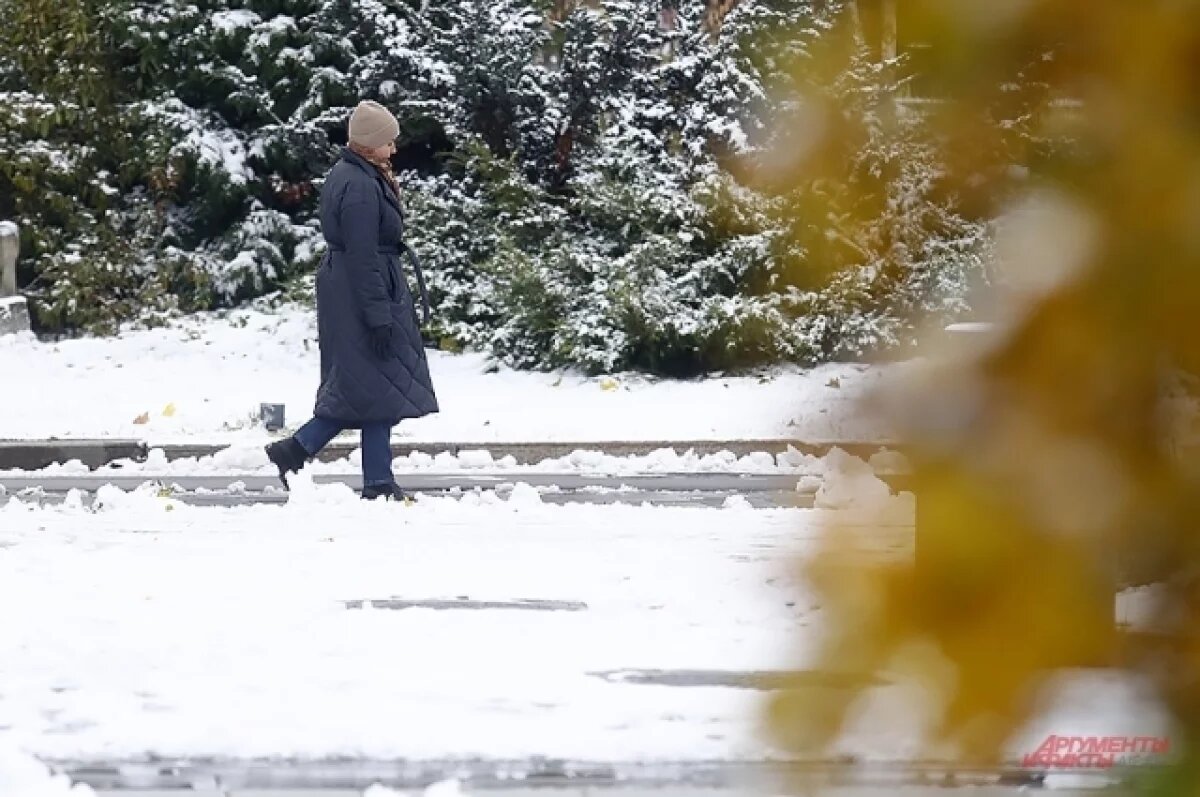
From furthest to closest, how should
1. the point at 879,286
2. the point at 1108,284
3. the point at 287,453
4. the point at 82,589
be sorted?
the point at 287,453 → the point at 82,589 → the point at 879,286 → the point at 1108,284

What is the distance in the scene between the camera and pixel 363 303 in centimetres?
770

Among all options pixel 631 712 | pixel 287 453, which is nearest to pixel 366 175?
pixel 287 453

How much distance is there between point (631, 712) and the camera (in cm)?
418

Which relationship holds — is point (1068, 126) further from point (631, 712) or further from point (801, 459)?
point (631, 712)

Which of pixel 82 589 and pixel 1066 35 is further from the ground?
pixel 1066 35

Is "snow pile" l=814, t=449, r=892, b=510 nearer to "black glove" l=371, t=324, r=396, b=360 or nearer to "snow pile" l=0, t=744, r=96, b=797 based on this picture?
"snow pile" l=0, t=744, r=96, b=797

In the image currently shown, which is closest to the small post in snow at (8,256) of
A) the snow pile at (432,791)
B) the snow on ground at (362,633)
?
the snow on ground at (362,633)

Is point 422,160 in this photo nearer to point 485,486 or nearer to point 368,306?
point 485,486

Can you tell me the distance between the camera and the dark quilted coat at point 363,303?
302 inches

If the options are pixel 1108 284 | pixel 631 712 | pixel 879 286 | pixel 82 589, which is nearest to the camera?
pixel 1108 284

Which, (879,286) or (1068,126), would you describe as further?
(879,286)

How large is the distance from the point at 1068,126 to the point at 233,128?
16.6 meters

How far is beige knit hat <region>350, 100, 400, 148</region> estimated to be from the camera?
25.3 ft

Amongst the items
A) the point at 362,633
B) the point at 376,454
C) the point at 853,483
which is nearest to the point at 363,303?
the point at 376,454
